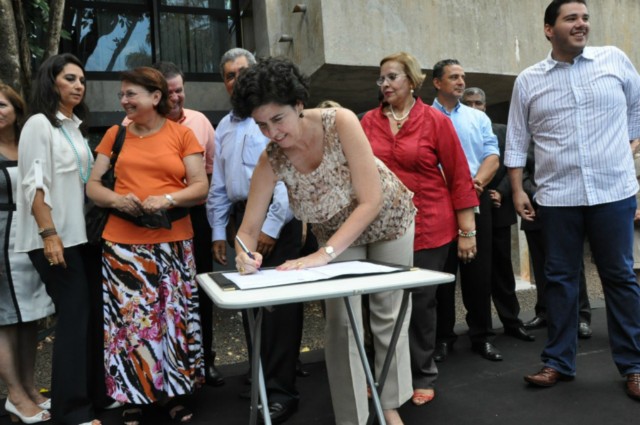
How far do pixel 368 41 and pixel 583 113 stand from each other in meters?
3.68

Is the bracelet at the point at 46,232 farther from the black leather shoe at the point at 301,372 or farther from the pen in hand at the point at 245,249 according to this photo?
the black leather shoe at the point at 301,372

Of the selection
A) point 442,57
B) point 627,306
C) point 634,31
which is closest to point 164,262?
point 627,306

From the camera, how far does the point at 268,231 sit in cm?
331

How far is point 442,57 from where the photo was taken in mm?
7129

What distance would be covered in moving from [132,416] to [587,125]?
3.12 metres

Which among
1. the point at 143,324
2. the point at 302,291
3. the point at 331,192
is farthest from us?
the point at 143,324

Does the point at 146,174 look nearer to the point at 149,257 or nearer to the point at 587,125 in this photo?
the point at 149,257

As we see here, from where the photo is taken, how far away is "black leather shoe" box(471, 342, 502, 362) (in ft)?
13.6

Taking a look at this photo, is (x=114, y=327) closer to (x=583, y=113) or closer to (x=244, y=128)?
(x=244, y=128)

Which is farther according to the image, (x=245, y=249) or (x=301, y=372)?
(x=301, y=372)

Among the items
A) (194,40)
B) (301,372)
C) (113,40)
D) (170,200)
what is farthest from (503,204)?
(113,40)

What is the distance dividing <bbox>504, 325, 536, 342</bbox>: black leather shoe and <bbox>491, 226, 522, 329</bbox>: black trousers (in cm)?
3

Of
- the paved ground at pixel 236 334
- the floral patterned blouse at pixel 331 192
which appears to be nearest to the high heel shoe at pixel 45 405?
the paved ground at pixel 236 334

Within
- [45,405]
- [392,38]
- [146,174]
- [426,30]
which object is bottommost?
[45,405]
